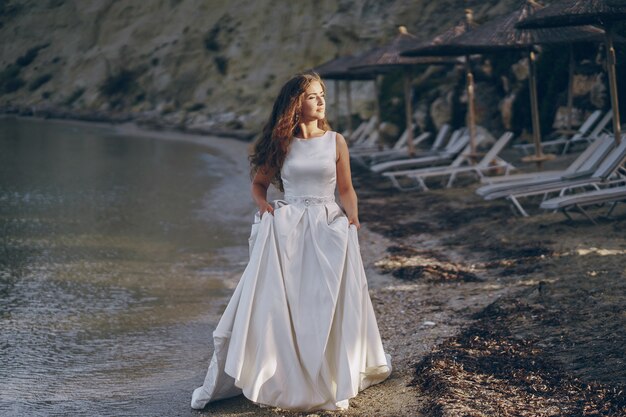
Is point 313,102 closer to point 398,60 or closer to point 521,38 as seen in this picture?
point 521,38

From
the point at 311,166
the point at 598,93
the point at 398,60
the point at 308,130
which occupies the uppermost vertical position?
the point at 308,130

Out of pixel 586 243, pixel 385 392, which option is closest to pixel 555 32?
pixel 586 243

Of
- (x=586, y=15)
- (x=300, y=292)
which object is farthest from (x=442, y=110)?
(x=300, y=292)

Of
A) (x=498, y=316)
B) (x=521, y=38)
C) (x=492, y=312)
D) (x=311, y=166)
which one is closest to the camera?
(x=311, y=166)

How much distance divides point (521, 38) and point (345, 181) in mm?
9932

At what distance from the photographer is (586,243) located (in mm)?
9859

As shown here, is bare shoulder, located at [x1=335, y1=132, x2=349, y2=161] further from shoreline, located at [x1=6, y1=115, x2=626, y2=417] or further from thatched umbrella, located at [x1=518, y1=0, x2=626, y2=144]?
thatched umbrella, located at [x1=518, y1=0, x2=626, y2=144]

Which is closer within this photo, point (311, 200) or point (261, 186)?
point (311, 200)

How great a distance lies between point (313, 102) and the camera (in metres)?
5.43

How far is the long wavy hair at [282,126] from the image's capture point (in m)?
5.42

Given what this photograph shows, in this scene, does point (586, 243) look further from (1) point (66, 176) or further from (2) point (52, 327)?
(1) point (66, 176)

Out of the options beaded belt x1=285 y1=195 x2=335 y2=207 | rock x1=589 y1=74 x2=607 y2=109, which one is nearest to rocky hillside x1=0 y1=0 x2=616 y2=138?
rock x1=589 y1=74 x2=607 y2=109

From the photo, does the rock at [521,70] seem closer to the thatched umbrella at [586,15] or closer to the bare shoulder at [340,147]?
the thatched umbrella at [586,15]

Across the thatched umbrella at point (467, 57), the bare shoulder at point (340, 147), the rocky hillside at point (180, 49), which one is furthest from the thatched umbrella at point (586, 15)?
the rocky hillside at point (180, 49)
